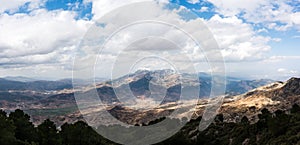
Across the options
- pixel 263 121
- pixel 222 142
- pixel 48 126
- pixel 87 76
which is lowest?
pixel 222 142

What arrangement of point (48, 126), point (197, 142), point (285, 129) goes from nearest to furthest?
point (285, 129), point (48, 126), point (197, 142)

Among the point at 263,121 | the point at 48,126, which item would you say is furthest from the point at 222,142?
the point at 48,126

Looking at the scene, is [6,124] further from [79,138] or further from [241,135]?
[241,135]

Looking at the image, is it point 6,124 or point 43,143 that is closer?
point 6,124

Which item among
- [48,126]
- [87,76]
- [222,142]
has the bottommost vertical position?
[222,142]

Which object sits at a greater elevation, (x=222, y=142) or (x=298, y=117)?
(x=298, y=117)

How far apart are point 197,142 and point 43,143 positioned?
43936 mm

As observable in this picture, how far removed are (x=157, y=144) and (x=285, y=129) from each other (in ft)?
100

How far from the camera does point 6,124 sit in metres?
50.8

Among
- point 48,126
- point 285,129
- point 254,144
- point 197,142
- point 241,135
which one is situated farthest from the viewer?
point 197,142

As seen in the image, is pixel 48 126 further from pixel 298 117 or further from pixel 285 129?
pixel 298 117

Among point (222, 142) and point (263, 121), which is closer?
point (263, 121)

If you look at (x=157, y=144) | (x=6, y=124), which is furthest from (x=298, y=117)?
(x=6, y=124)

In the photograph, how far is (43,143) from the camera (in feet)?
203
